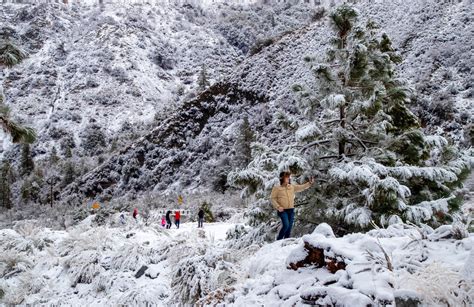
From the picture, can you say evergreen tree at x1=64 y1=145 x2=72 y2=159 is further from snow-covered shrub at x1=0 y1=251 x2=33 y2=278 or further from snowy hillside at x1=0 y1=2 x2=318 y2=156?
snow-covered shrub at x1=0 y1=251 x2=33 y2=278

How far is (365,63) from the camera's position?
865cm

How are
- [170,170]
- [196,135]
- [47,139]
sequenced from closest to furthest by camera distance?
1. [170,170]
2. [196,135]
3. [47,139]

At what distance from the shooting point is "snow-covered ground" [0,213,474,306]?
10.9 feet

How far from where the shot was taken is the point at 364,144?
8.73m

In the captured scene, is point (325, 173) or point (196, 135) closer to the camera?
point (325, 173)

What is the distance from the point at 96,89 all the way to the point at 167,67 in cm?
2221

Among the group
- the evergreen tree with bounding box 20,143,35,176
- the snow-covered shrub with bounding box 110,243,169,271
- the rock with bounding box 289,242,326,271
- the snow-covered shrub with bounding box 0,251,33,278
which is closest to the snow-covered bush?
the rock with bounding box 289,242,326,271

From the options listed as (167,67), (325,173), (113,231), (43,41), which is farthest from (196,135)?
(43,41)

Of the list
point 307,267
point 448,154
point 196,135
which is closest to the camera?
point 307,267

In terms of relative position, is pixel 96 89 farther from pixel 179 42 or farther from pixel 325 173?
pixel 325 173

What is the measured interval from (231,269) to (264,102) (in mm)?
48252

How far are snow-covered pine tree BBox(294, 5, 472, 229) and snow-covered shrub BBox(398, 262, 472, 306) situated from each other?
3937 millimetres

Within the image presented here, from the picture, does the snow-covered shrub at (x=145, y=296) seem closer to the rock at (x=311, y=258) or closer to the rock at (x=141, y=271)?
the rock at (x=141, y=271)

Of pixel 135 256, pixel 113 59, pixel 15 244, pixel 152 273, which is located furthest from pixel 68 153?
pixel 152 273
